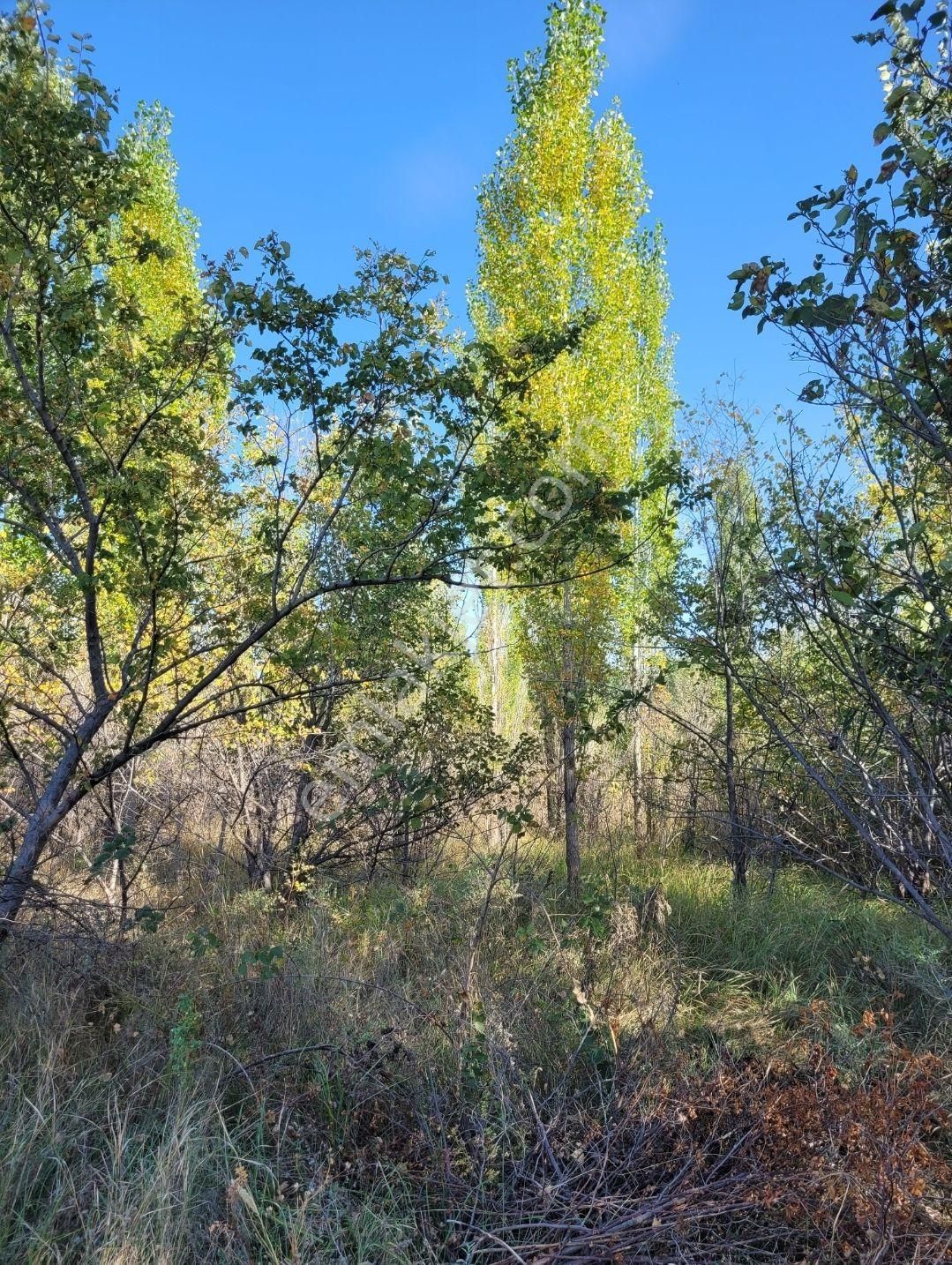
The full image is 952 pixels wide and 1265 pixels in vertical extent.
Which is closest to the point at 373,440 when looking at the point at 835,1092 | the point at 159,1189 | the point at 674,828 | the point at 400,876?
the point at 159,1189

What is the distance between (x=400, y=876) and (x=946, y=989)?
A: 4.26 metres

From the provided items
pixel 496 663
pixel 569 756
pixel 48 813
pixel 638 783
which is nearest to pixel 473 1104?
pixel 48 813

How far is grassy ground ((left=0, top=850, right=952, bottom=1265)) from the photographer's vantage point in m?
2.44

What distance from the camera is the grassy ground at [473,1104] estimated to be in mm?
2443

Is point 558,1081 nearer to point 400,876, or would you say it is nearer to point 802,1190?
point 802,1190

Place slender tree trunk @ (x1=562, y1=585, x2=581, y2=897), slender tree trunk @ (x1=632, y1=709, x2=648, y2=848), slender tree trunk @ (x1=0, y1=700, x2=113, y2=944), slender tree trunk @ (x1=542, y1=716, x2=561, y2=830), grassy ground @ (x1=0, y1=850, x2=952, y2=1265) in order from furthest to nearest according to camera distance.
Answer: slender tree trunk @ (x1=542, y1=716, x2=561, y2=830) → slender tree trunk @ (x1=632, y1=709, x2=648, y2=848) → slender tree trunk @ (x1=562, y1=585, x2=581, y2=897) → slender tree trunk @ (x1=0, y1=700, x2=113, y2=944) → grassy ground @ (x1=0, y1=850, x2=952, y2=1265)

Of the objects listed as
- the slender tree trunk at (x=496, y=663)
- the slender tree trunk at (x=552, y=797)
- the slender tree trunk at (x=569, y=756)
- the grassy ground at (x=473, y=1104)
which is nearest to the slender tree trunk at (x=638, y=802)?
the slender tree trunk at (x=552, y=797)

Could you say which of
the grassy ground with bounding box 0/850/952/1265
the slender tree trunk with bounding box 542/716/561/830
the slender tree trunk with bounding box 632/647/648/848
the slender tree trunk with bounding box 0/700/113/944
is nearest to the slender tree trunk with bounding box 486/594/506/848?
the slender tree trunk with bounding box 542/716/561/830

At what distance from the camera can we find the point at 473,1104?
305cm

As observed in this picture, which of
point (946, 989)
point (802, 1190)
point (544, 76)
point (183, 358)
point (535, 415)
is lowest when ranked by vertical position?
point (802, 1190)

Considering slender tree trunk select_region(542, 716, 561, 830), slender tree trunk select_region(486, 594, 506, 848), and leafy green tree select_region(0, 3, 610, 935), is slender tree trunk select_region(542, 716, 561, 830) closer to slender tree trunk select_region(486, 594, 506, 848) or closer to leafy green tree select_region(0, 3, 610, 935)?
slender tree trunk select_region(486, 594, 506, 848)

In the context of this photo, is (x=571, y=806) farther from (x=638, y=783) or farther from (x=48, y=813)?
(x=48, y=813)

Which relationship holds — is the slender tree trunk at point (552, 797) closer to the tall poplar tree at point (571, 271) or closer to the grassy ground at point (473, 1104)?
the tall poplar tree at point (571, 271)

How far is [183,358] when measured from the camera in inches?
145
